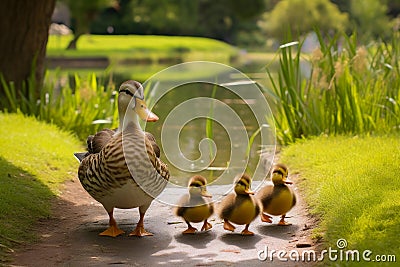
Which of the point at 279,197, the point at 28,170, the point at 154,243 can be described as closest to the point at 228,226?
the point at 279,197

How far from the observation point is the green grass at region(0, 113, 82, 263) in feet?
18.6

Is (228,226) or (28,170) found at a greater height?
(228,226)

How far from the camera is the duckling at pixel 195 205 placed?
545 centimetres

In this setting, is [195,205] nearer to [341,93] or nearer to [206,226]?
[206,226]

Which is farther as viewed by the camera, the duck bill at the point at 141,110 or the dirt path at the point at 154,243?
the duck bill at the point at 141,110

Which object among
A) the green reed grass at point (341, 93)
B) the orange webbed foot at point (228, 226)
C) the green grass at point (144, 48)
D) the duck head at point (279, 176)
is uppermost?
the green reed grass at point (341, 93)

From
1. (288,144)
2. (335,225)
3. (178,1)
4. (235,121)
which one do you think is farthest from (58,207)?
(178,1)

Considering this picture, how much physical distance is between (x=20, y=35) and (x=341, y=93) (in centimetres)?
430

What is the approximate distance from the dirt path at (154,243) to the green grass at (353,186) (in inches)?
9.6

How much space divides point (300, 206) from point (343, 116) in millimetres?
2707

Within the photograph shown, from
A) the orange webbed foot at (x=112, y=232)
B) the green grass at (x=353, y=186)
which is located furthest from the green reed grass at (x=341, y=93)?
the orange webbed foot at (x=112, y=232)

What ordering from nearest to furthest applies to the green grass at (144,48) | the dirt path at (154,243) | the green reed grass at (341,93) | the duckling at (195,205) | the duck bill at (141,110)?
the dirt path at (154,243) < the duck bill at (141,110) < the duckling at (195,205) < the green reed grass at (341,93) < the green grass at (144,48)

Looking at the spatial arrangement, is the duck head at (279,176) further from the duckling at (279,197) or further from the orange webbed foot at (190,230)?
the orange webbed foot at (190,230)

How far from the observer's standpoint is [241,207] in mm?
5391
